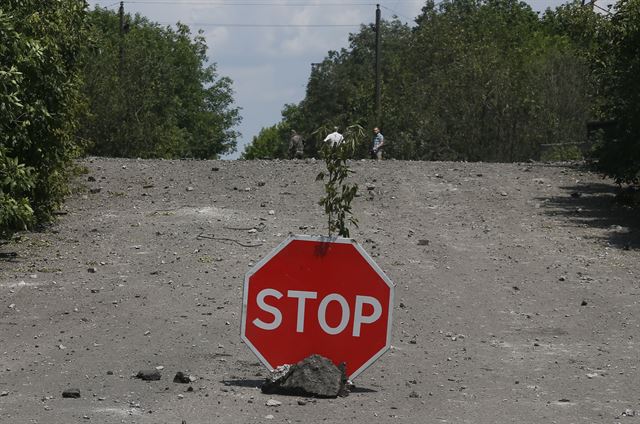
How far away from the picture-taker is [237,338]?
496 inches

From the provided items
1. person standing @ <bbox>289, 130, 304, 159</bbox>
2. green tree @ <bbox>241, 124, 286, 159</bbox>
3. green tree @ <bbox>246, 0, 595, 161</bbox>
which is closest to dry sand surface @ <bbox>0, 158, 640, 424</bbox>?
green tree @ <bbox>246, 0, 595, 161</bbox>

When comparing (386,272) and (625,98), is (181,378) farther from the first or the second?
(625,98)

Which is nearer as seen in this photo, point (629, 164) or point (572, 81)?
point (629, 164)

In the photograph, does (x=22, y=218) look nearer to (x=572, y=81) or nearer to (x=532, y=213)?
(x=532, y=213)

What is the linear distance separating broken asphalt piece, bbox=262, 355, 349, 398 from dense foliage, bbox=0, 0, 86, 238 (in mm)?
7436

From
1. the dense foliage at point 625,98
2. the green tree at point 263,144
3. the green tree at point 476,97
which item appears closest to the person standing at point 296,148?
the green tree at point 476,97

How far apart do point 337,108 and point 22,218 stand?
7007 cm

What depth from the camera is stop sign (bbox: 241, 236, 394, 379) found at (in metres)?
9.28

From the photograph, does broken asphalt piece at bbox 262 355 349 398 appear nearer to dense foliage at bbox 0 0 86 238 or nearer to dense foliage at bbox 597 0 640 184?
dense foliage at bbox 0 0 86 238

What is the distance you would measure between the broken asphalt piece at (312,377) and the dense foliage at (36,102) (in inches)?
293

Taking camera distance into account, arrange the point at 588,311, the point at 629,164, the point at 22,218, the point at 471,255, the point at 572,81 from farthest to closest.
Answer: the point at 572,81 < the point at 629,164 < the point at 471,255 < the point at 22,218 < the point at 588,311

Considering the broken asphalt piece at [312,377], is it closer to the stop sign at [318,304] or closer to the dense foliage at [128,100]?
the stop sign at [318,304]

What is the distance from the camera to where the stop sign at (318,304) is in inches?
365

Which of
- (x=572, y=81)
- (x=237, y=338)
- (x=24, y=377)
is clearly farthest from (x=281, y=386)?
(x=572, y=81)
